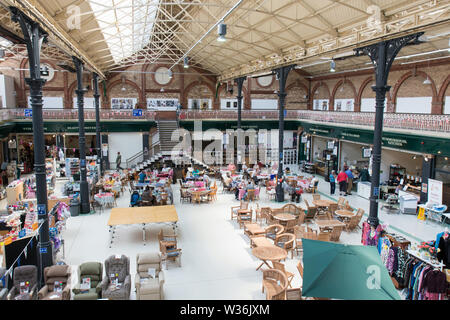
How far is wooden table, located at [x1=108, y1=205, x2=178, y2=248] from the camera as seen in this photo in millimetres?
10641

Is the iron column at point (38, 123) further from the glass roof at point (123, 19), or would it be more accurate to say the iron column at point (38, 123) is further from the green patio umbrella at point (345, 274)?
the green patio umbrella at point (345, 274)

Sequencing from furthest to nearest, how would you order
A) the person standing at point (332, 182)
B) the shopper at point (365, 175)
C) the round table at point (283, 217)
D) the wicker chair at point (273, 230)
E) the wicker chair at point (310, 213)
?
the shopper at point (365, 175)
the person standing at point (332, 182)
the wicker chair at point (310, 213)
the round table at point (283, 217)
the wicker chair at point (273, 230)

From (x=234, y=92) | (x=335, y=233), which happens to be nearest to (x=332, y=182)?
(x=335, y=233)

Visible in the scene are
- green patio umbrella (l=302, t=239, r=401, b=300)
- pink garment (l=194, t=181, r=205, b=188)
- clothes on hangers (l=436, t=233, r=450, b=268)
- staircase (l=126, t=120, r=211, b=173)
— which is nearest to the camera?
green patio umbrella (l=302, t=239, r=401, b=300)

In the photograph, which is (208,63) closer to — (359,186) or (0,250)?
(359,186)

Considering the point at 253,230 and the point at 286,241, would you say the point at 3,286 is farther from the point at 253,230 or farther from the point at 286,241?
the point at 286,241

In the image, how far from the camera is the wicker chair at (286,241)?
984 cm

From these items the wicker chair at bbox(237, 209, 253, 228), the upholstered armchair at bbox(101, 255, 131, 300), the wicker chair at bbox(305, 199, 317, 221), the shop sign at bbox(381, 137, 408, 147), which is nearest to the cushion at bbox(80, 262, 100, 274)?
the upholstered armchair at bbox(101, 255, 131, 300)

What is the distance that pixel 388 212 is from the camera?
14.8 m

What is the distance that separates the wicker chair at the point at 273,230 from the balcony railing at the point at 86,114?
53.1ft

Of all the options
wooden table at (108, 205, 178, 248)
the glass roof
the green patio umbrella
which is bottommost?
wooden table at (108, 205, 178, 248)

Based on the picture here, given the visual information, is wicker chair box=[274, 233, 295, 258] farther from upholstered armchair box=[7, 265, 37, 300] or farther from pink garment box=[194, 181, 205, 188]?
pink garment box=[194, 181, 205, 188]

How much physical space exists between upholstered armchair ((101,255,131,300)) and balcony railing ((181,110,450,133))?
12.4 metres

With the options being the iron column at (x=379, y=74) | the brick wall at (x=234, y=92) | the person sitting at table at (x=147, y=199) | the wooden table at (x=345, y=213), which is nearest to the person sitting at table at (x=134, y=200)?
the person sitting at table at (x=147, y=199)
